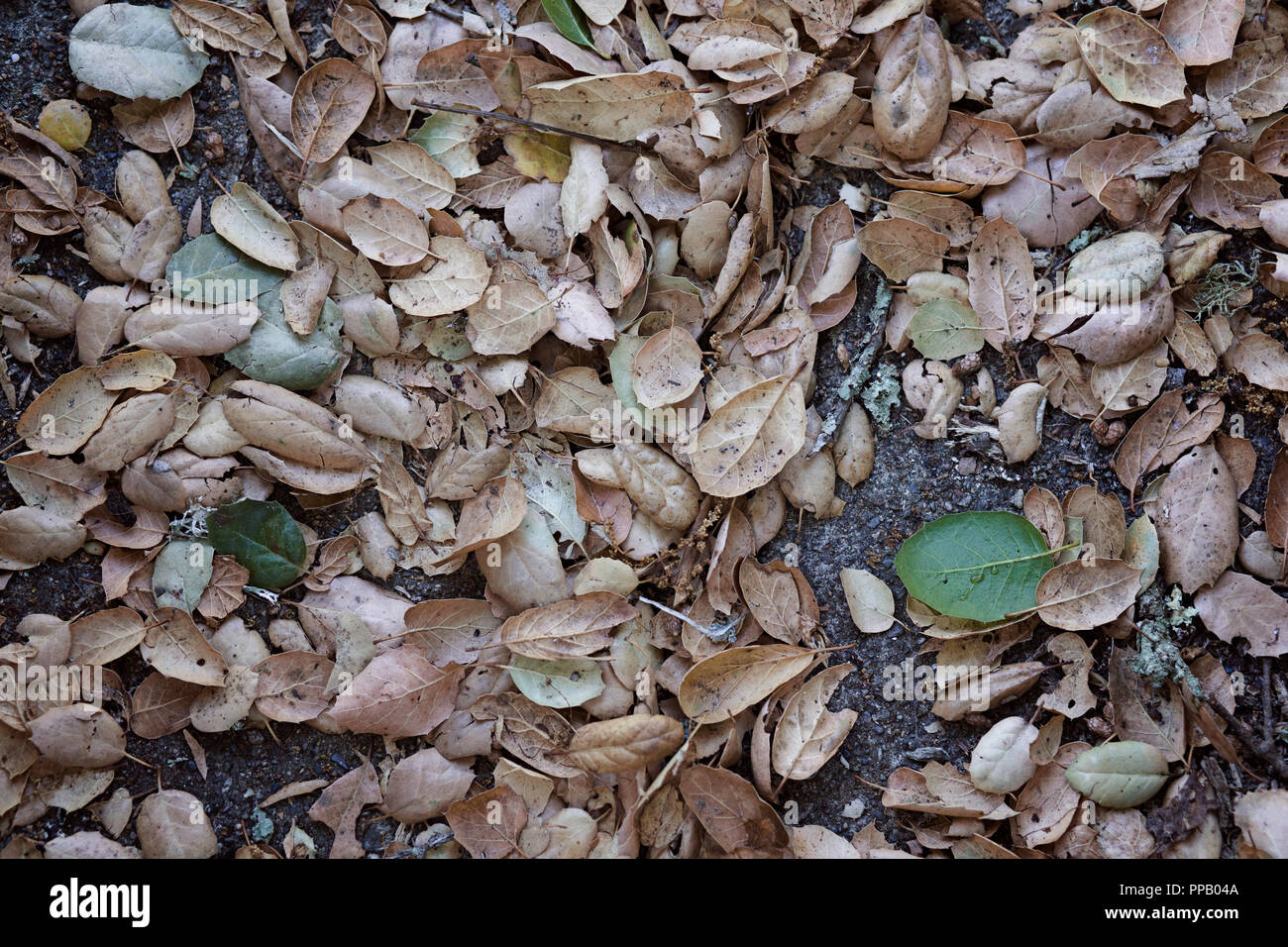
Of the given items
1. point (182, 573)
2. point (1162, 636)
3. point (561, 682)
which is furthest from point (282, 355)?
point (1162, 636)

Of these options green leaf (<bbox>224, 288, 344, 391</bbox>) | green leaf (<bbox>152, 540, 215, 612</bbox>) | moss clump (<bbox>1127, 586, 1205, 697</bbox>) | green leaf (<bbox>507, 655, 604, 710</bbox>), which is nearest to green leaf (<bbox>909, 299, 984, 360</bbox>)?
moss clump (<bbox>1127, 586, 1205, 697</bbox>)

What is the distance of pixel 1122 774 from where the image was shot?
166 centimetres

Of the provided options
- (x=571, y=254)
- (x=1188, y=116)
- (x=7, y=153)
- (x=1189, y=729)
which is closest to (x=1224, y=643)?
(x=1189, y=729)

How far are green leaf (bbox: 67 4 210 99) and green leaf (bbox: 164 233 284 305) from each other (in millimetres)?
326

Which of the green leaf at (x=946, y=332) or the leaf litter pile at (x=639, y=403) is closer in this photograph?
the leaf litter pile at (x=639, y=403)

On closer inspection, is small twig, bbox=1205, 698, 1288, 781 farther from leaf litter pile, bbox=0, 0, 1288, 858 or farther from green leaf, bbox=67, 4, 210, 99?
green leaf, bbox=67, 4, 210, 99

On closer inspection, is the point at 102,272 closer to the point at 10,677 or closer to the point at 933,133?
the point at 10,677

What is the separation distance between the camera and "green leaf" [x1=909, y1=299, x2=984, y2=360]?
1.82 m

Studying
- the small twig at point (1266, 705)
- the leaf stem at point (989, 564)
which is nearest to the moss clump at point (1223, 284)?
the leaf stem at point (989, 564)

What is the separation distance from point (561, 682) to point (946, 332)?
3.50 ft

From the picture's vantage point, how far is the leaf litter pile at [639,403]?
171 cm

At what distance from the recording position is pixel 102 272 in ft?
6.06

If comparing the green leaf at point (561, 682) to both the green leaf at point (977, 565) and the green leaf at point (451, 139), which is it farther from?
the green leaf at point (451, 139)

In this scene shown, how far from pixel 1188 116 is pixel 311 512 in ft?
6.52
